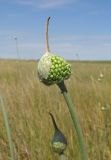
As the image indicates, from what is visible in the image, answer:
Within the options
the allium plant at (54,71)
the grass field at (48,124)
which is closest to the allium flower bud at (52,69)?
the allium plant at (54,71)

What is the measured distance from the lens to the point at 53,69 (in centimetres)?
49

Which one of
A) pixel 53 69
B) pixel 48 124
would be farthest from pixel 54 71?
pixel 48 124

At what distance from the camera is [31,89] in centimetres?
381

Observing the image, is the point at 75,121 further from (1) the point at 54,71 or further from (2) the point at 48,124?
(2) the point at 48,124

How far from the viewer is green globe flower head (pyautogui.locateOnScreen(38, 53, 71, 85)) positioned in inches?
19.0

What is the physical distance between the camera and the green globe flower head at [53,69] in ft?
1.58

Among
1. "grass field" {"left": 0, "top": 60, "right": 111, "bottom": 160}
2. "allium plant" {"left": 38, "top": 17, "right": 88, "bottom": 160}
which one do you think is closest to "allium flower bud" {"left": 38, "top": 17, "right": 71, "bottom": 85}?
"allium plant" {"left": 38, "top": 17, "right": 88, "bottom": 160}

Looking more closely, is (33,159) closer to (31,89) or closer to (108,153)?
(108,153)

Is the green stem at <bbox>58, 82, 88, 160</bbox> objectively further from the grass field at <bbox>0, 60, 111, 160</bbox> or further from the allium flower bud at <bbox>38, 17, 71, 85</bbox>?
the grass field at <bbox>0, 60, 111, 160</bbox>

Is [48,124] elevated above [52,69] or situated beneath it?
situated beneath

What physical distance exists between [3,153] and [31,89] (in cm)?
140

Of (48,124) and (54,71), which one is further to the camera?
(48,124)

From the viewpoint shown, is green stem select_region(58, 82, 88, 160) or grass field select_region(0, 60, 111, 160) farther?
grass field select_region(0, 60, 111, 160)

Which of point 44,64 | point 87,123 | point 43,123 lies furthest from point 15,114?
point 44,64
